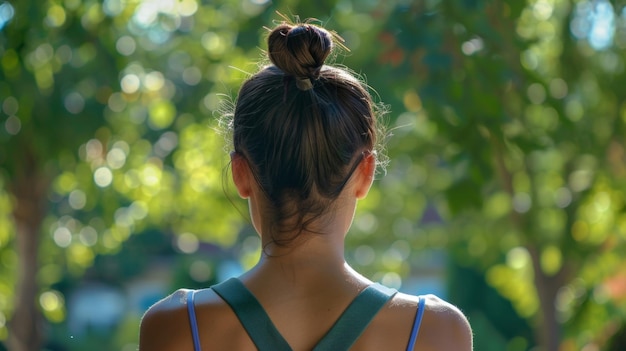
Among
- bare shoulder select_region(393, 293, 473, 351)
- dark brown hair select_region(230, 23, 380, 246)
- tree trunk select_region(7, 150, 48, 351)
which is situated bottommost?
tree trunk select_region(7, 150, 48, 351)

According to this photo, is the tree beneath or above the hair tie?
beneath

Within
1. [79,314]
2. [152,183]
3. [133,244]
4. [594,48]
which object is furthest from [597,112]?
[79,314]

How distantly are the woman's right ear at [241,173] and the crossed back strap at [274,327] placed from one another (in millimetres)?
159

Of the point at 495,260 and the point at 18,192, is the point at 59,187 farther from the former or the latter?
the point at 495,260

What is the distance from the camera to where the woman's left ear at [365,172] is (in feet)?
5.90

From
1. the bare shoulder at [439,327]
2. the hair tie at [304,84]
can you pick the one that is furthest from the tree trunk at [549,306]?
the hair tie at [304,84]

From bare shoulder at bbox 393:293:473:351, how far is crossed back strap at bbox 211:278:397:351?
41 mm

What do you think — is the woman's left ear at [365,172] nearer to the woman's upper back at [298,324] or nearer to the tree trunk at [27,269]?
the woman's upper back at [298,324]

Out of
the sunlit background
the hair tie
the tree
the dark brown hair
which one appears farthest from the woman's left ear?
the tree

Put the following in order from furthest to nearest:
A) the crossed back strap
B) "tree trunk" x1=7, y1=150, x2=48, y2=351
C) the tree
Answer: "tree trunk" x1=7, y1=150, x2=48, y2=351 → the tree → the crossed back strap

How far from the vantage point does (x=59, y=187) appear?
7.96 meters

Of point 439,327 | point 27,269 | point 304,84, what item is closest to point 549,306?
point 27,269

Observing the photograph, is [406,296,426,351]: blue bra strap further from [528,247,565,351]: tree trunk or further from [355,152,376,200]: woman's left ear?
[528,247,565,351]: tree trunk

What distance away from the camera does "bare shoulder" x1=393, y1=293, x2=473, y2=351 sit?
1777 mm
